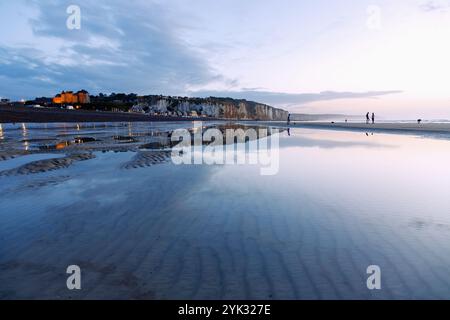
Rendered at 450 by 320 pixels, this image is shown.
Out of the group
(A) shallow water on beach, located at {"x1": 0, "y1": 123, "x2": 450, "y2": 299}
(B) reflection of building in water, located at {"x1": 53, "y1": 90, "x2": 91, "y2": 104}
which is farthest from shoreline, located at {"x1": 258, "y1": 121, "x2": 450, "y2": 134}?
(B) reflection of building in water, located at {"x1": 53, "y1": 90, "x2": 91, "y2": 104}

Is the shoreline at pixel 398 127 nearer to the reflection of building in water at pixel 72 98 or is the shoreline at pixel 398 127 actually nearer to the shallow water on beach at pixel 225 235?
the shallow water on beach at pixel 225 235

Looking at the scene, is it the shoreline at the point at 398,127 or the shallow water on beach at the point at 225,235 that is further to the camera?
the shoreline at the point at 398,127

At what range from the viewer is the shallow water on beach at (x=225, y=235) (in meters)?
3.52

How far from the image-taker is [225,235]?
5055 millimetres

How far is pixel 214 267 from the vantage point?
155 inches

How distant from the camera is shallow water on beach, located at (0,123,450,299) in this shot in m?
3.52

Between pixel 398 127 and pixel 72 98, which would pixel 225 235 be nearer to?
pixel 398 127

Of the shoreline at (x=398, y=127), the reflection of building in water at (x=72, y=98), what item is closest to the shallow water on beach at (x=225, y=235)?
the shoreline at (x=398, y=127)

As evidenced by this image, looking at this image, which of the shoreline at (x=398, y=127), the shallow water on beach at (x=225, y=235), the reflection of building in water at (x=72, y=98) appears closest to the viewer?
the shallow water on beach at (x=225, y=235)

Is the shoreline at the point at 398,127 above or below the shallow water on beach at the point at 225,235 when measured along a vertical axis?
above

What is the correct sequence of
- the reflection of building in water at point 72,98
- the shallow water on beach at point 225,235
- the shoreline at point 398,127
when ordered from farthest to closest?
1. the reflection of building in water at point 72,98
2. the shoreline at point 398,127
3. the shallow water on beach at point 225,235
